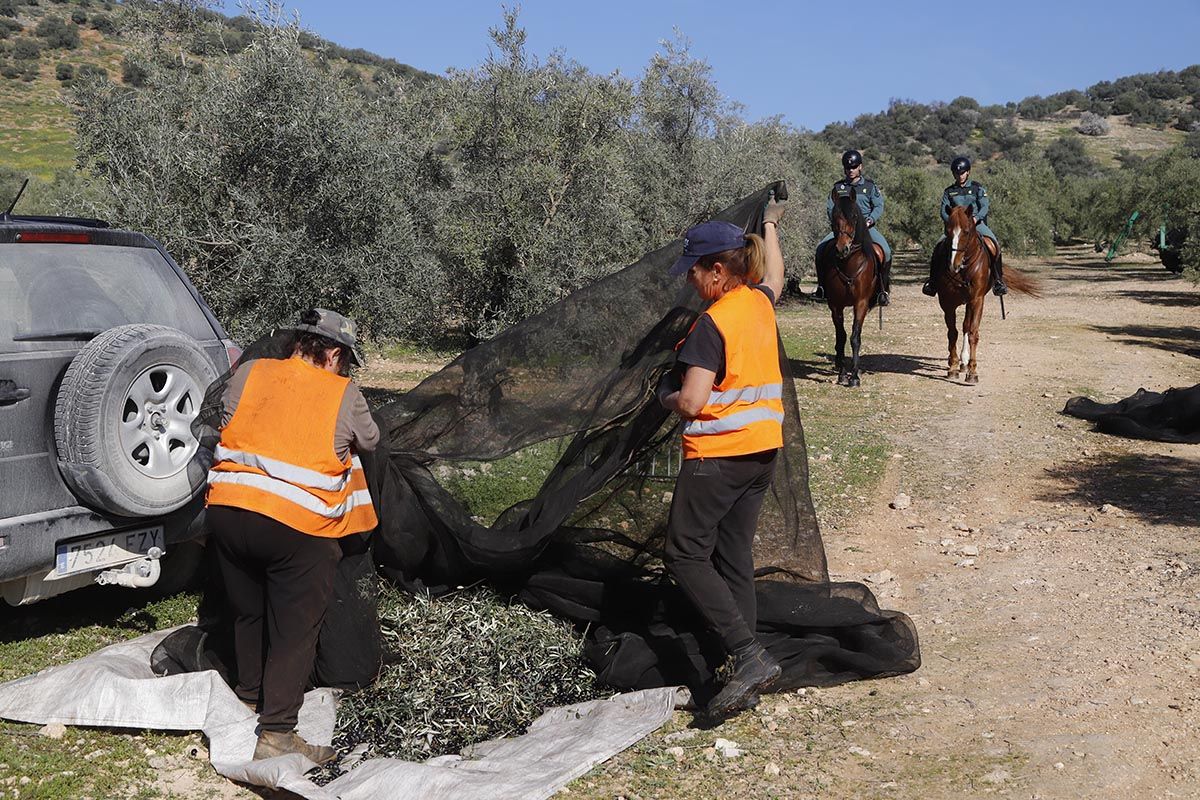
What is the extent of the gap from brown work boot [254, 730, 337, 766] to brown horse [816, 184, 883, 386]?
1140 cm

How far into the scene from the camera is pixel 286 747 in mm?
4219

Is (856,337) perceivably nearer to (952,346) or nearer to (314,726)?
(952,346)

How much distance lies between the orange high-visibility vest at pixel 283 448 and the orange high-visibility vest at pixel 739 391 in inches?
59.1

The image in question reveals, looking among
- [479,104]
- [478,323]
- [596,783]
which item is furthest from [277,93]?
[596,783]

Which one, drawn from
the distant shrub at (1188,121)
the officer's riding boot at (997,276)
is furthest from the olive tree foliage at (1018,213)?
the distant shrub at (1188,121)

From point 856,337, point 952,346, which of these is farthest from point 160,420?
point 952,346

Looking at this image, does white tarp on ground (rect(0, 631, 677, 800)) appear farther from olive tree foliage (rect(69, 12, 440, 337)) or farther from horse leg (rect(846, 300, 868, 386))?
horse leg (rect(846, 300, 868, 386))

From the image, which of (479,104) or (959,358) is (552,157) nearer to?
(479,104)

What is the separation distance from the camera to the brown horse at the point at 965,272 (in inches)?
576

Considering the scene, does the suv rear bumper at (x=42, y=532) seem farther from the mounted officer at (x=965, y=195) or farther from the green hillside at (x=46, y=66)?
the green hillside at (x=46, y=66)

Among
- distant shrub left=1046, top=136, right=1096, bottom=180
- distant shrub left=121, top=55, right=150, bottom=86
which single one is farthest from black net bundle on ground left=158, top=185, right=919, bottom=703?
distant shrub left=1046, top=136, right=1096, bottom=180

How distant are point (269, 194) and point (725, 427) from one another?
665cm

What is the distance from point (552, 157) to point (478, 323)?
2.79 m

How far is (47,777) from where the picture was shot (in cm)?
420
